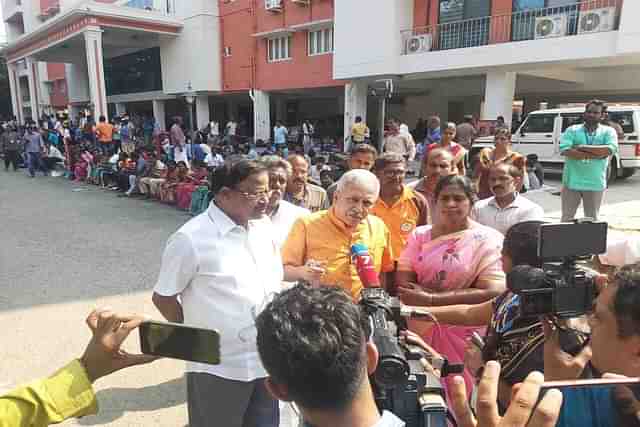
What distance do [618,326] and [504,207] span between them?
6.66 feet

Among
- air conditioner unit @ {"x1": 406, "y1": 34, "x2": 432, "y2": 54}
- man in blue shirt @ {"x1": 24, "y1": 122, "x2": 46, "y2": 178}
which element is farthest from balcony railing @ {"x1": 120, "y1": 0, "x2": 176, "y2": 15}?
air conditioner unit @ {"x1": 406, "y1": 34, "x2": 432, "y2": 54}

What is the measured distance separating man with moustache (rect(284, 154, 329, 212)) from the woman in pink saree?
1.49 meters

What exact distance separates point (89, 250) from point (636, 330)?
6.71 metres

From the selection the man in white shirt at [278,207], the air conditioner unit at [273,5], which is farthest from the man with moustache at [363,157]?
the air conditioner unit at [273,5]

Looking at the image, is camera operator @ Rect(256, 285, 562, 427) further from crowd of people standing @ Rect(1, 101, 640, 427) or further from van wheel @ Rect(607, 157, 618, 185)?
van wheel @ Rect(607, 157, 618, 185)

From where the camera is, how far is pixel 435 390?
109cm

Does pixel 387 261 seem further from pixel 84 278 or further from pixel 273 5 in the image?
pixel 273 5

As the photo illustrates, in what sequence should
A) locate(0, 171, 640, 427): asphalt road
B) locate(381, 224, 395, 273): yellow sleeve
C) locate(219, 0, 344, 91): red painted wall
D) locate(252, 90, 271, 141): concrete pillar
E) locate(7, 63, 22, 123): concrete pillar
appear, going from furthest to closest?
locate(7, 63, 22, 123): concrete pillar < locate(252, 90, 271, 141): concrete pillar < locate(219, 0, 344, 91): red painted wall < locate(0, 171, 640, 427): asphalt road < locate(381, 224, 395, 273): yellow sleeve

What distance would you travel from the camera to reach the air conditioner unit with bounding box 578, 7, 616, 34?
36.8 ft

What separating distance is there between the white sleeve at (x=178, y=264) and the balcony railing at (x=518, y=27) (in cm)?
1291

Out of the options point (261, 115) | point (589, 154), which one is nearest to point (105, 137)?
point (261, 115)

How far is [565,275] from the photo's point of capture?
126 centimetres

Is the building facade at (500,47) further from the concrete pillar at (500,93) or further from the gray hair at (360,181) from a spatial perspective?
the gray hair at (360,181)

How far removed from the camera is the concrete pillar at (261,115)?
22.1 m
